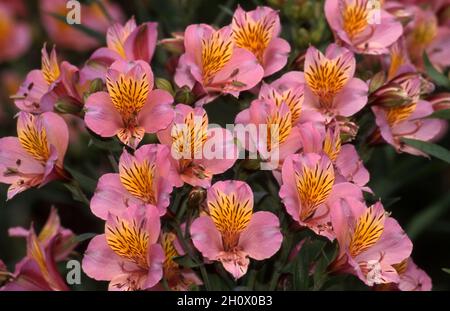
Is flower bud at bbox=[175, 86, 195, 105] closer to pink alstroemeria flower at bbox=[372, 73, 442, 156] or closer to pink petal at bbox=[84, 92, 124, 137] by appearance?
pink petal at bbox=[84, 92, 124, 137]

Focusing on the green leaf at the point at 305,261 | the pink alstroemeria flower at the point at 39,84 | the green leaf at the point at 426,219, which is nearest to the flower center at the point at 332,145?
the green leaf at the point at 305,261

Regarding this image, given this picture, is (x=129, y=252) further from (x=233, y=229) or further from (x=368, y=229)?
(x=368, y=229)

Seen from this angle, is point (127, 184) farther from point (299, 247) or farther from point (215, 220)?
point (299, 247)

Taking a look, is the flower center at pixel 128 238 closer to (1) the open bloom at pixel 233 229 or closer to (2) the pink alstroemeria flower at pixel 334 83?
(1) the open bloom at pixel 233 229

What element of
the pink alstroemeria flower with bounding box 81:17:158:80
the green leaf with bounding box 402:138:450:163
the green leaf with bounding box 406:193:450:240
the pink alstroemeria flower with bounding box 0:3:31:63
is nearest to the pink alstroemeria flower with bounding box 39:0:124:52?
the pink alstroemeria flower with bounding box 0:3:31:63

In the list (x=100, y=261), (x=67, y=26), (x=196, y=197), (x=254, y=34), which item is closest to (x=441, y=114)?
(x=254, y=34)
